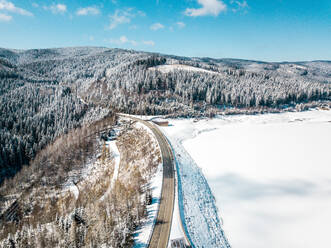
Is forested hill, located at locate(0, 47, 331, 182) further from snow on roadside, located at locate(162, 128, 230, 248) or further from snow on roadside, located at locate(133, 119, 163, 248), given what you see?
snow on roadside, located at locate(133, 119, 163, 248)

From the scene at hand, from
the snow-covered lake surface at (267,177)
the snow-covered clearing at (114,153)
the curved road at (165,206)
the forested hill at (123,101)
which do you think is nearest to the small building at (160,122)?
the snow-covered lake surface at (267,177)

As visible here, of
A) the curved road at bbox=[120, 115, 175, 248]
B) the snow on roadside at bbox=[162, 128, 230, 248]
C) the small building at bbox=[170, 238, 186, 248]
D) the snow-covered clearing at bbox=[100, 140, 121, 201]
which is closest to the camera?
the small building at bbox=[170, 238, 186, 248]

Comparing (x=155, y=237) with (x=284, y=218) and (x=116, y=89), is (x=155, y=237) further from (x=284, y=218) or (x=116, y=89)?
(x=116, y=89)

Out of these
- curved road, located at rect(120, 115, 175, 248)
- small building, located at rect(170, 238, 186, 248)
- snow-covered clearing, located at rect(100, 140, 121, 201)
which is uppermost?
curved road, located at rect(120, 115, 175, 248)

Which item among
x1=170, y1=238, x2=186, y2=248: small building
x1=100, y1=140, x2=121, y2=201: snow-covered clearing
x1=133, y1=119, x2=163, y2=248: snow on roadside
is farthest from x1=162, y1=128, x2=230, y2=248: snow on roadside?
x1=100, y1=140, x2=121, y2=201: snow-covered clearing

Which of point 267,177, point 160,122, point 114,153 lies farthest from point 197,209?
point 160,122

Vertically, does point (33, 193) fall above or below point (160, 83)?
below

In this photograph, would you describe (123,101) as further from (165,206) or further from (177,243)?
(177,243)

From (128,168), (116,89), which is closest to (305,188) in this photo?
(128,168)
